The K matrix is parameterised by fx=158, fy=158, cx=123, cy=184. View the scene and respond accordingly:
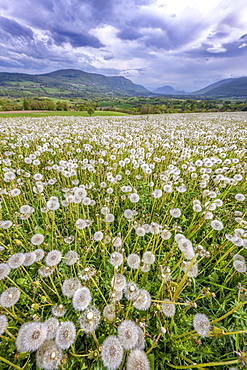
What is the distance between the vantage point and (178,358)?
169 cm

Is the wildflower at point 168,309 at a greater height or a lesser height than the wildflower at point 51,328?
lesser

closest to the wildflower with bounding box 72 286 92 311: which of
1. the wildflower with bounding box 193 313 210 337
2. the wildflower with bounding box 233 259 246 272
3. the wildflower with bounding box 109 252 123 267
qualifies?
the wildflower with bounding box 109 252 123 267

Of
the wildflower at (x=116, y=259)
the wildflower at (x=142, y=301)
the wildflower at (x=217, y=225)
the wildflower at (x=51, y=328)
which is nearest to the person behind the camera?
the wildflower at (x=51, y=328)

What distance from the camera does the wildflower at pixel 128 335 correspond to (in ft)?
4.42

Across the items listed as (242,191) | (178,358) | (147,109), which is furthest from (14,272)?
(147,109)

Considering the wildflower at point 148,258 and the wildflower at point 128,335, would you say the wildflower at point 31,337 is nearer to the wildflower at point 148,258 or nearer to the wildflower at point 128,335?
the wildflower at point 128,335

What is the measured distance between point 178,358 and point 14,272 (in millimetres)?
2397

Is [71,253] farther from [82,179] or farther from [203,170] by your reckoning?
[203,170]

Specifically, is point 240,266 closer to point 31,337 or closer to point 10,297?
point 31,337

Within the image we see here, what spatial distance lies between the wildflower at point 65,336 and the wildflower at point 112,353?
0.98 feet

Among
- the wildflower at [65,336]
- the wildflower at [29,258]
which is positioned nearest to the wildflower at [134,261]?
the wildflower at [65,336]

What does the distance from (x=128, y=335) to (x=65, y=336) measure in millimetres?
560

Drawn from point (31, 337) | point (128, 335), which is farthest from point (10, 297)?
point (128, 335)

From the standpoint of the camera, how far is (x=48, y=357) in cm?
135
